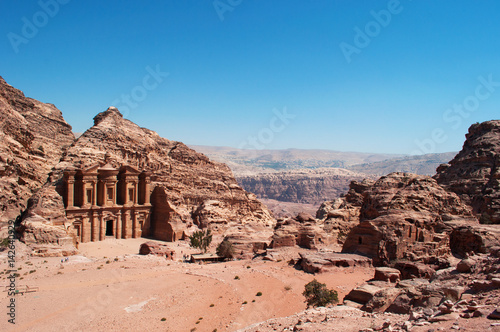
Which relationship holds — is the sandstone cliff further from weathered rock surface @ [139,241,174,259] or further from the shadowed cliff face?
the shadowed cliff face

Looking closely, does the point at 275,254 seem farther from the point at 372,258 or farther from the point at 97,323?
the point at 97,323

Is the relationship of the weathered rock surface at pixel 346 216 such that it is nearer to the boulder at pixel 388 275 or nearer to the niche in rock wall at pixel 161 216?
the boulder at pixel 388 275

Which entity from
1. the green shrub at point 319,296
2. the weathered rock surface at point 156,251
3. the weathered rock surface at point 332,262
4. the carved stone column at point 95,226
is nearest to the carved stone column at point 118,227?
the carved stone column at point 95,226

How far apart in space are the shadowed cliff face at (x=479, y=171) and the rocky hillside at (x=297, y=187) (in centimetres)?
11421

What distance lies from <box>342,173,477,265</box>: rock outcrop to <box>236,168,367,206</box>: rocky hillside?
134323mm

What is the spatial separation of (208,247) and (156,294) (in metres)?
17.3

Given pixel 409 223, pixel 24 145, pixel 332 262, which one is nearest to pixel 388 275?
pixel 332 262

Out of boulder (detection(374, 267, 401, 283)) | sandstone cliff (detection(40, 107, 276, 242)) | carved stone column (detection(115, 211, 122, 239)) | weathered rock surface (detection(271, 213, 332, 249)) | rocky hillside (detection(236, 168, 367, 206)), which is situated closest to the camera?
boulder (detection(374, 267, 401, 283))

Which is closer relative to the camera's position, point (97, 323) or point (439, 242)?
point (97, 323)

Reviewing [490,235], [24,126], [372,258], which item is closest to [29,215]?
[24,126]

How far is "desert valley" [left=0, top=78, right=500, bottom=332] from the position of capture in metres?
14.4

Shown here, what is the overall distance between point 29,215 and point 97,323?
19672mm

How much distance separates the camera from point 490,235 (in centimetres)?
2119

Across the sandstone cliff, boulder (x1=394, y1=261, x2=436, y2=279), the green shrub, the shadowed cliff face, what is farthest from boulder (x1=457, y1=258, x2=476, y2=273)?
the sandstone cliff
